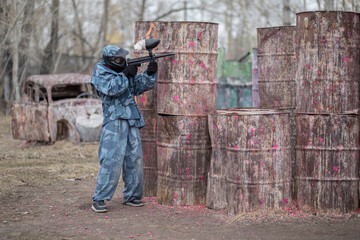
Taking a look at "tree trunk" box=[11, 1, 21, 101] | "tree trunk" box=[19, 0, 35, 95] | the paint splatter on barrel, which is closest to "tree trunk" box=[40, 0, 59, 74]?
"tree trunk" box=[19, 0, 35, 95]

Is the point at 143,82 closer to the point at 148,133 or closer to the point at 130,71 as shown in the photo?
the point at 130,71

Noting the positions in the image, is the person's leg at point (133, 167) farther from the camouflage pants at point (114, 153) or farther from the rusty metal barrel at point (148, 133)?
the rusty metal barrel at point (148, 133)

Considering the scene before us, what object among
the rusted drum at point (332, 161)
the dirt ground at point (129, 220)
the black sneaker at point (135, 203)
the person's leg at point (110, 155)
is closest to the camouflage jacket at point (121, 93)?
the person's leg at point (110, 155)

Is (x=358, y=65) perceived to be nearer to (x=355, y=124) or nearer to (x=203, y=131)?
(x=355, y=124)

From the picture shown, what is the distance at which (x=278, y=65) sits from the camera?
7.64 m

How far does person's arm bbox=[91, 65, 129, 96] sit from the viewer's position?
19.8ft

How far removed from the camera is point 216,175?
611 centimetres

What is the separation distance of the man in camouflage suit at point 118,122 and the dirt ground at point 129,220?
1.21 feet

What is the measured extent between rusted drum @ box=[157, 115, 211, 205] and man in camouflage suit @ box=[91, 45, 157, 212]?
1.16ft

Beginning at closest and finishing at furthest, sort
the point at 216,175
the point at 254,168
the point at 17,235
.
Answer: the point at 17,235
the point at 254,168
the point at 216,175

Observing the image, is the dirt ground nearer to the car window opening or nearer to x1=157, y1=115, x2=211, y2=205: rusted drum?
x1=157, y1=115, x2=211, y2=205: rusted drum

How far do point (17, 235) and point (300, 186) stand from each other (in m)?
3.18

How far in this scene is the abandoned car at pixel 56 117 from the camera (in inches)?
497

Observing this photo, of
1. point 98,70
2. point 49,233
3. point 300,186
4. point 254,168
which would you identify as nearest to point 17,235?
point 49,233
